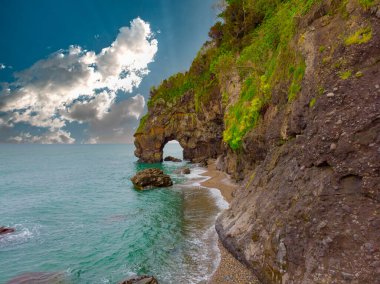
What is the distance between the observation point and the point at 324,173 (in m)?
7.35

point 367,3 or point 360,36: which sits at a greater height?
point 367,3

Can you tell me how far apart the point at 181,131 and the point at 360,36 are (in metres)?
54.8

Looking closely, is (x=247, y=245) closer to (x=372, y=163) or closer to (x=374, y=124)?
(x=372, y=163)

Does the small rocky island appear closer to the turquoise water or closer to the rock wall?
the turquoise water

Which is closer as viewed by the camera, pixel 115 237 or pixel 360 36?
pixel 360 36

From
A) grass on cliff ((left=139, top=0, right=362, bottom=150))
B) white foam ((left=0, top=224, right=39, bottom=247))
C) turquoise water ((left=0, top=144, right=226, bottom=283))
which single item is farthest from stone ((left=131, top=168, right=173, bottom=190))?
white foam ((left=0, top=224, right=39, bottom=247))

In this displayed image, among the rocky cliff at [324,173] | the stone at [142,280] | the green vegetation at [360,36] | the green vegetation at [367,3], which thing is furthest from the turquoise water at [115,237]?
the green vegetation at [367,3]

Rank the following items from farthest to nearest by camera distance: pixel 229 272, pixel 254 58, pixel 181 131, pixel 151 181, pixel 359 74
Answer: pixel 181 131
pixel 151 181
pixel 254 58
pixel 229 272
pixel 359 74

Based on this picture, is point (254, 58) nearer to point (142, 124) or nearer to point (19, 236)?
point (19, 236)

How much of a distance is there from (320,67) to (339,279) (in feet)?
21.6

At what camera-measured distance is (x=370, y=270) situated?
5.56 meters

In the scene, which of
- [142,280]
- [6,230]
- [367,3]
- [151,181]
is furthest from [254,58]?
[6,230]

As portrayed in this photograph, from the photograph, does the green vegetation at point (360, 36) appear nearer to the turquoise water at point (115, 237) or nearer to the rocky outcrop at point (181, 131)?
the turquoise water at point (115, 237)

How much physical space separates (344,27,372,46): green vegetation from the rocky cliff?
0.03m
